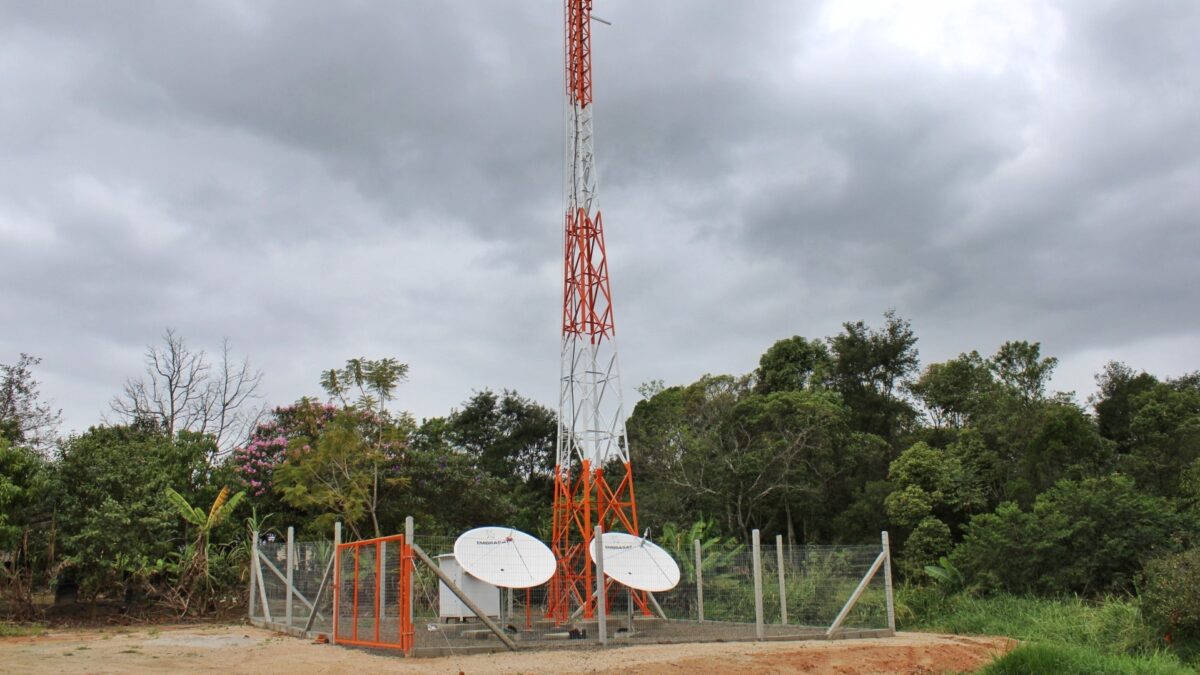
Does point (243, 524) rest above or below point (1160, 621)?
above

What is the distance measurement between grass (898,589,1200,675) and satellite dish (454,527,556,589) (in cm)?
658

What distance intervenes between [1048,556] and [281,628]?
626 inches

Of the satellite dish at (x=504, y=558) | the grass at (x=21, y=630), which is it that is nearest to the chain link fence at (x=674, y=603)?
the satellite dish at (x=504, y=558)

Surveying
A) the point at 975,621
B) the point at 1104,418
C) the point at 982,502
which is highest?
the point at 1104,418

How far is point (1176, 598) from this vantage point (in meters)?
13.5

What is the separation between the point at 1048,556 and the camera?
20031mm

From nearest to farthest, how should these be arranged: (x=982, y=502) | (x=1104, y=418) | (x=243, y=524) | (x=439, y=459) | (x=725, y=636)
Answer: (x=725, y=636)
(x=243, y=524)
(x=439, y=459)
(x=982, y=502)
(x=1104, y=418)

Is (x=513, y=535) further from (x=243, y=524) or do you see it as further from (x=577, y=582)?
(x=243, y=524)

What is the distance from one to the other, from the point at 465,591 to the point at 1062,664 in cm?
883

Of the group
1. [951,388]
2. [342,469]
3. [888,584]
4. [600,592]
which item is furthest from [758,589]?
[951,388]

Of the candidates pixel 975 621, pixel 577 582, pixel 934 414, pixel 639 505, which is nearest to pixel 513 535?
pixel 577 582

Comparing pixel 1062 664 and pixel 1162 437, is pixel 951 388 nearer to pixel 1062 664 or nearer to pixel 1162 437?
pixel 1162 437

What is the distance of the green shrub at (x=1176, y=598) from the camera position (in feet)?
43.7

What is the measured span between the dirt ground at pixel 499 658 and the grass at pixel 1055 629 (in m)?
1.37
